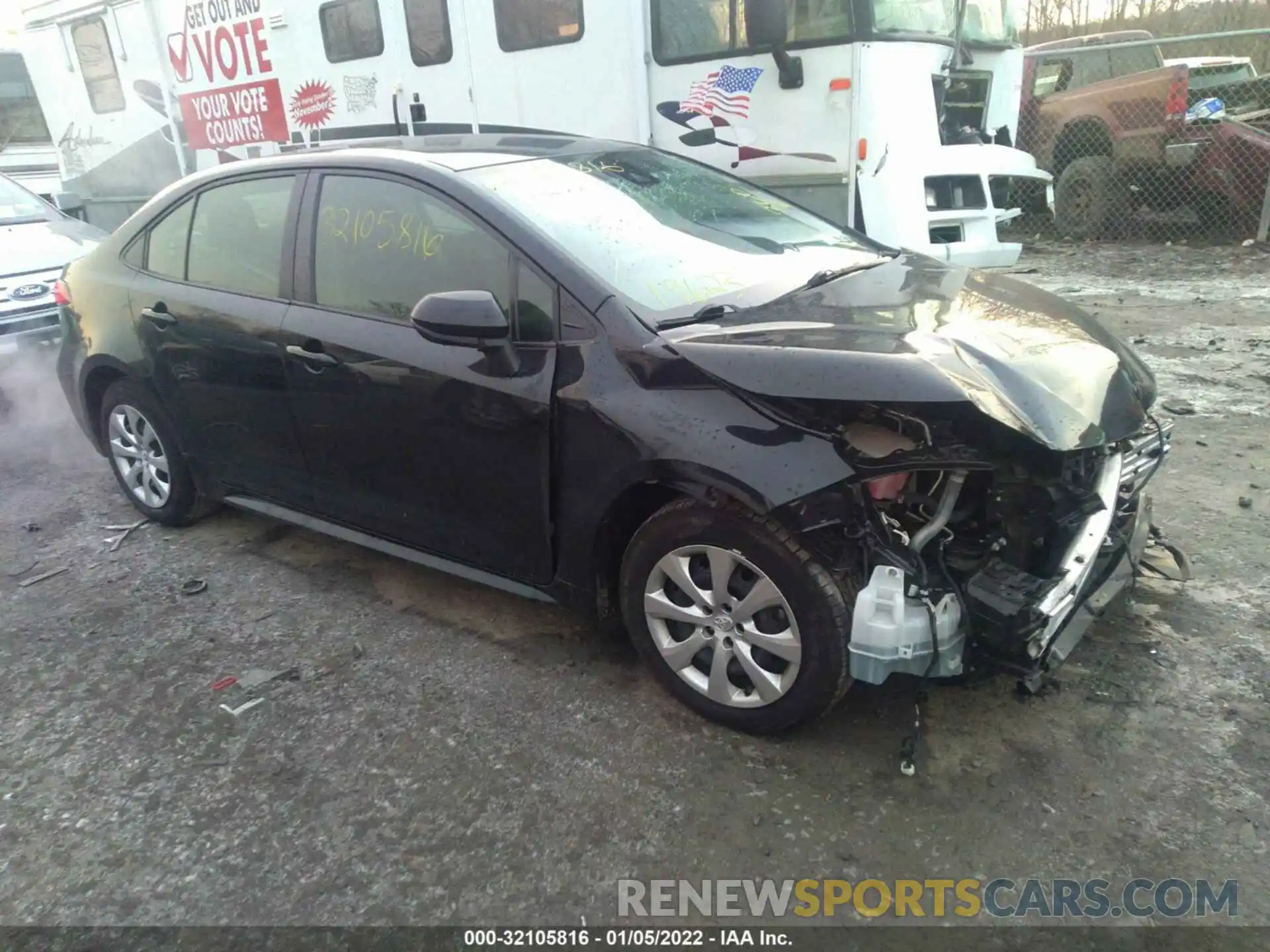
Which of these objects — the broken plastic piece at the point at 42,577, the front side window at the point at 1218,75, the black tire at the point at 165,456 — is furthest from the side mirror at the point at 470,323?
the front side window at the point at 1218,75

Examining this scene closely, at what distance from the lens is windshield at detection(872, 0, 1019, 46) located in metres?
6.05

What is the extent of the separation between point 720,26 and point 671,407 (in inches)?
185

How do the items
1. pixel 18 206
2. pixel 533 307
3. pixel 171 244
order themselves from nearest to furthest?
pixel 533 307 < pixel 171 244 < pixel 18 206

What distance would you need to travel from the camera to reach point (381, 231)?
127 inches

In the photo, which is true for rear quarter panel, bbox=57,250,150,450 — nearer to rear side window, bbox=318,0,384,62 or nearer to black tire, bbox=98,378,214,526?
black tire, bbox=98,378,214,526

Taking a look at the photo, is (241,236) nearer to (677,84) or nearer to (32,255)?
(677,84)

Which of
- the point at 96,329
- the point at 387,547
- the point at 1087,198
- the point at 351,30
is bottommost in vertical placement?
the point at 1087,198

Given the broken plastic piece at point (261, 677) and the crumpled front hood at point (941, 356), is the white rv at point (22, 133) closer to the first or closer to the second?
the broken plastic piece at point (261, 677)

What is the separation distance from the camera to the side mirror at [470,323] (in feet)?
8.93

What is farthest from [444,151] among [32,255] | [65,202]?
[65,202]

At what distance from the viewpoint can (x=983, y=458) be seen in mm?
2354

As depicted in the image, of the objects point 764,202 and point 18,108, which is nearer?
point 764,202

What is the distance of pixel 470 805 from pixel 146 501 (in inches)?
111

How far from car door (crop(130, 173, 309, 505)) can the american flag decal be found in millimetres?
3710
